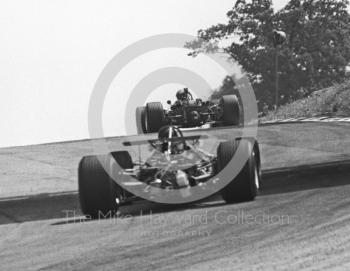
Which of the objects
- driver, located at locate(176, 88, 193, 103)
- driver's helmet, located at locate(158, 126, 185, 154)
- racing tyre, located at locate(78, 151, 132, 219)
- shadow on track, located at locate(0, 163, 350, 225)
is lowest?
shadow on track, located at locate(0, 163, 350, 225)

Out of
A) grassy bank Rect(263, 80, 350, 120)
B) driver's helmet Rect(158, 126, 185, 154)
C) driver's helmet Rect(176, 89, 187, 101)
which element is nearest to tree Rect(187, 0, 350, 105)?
grassy bank Rect(263, 80, 350, 120)

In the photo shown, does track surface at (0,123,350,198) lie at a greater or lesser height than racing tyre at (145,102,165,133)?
lesser

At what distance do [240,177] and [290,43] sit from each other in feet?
191

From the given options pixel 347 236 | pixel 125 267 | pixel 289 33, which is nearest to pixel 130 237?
pixel 125 267

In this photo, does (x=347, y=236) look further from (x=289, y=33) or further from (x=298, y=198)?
(x=289, y=33)

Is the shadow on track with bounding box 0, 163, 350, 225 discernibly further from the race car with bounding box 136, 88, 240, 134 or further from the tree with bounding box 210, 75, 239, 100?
the tree with bounding box 210, 75, 239, 100

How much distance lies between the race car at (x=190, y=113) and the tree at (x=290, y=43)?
3987cm

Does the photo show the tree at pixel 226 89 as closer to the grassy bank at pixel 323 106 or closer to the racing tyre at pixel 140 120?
the grassy bank at pixel 323 106

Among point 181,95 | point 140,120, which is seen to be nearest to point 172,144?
point 181,95

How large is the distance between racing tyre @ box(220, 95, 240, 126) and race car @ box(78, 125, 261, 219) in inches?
370

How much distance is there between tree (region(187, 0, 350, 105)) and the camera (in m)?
66.6

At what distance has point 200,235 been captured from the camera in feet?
37.1

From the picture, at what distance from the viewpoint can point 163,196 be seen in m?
14.6

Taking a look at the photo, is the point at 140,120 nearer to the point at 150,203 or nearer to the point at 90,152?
the point at 90,152
